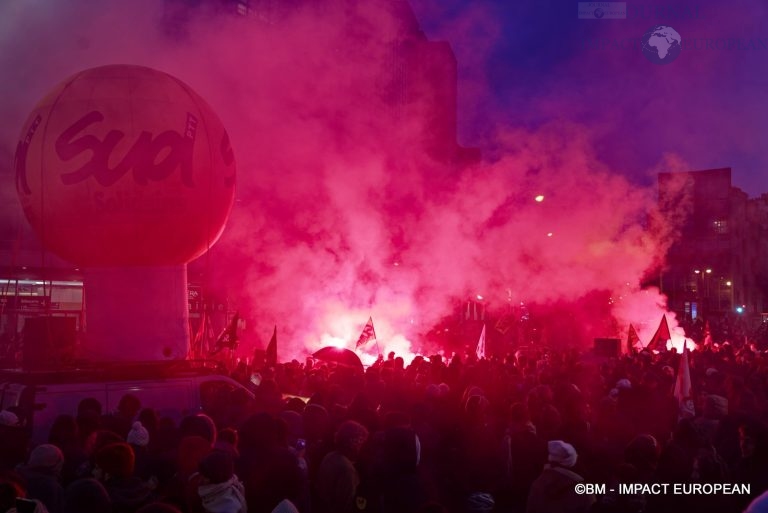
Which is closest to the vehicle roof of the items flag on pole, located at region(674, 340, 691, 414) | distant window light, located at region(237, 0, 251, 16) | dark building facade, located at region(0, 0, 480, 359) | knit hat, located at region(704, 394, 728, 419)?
dark building facade, located at region(0, 0, 480, 359)

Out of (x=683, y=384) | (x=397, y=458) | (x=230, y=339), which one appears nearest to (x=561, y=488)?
(x=397, y=458)

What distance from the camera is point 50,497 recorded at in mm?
4832

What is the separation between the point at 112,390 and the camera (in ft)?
26.2

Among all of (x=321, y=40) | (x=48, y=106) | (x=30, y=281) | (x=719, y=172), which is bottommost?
(x=30, y=281)

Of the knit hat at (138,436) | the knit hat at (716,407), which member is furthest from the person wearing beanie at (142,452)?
the knit hat at (716,407)

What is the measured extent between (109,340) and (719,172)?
48.0 meters

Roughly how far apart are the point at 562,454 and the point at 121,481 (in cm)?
302

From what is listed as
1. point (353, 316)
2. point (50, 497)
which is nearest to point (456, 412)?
point (50, 497)

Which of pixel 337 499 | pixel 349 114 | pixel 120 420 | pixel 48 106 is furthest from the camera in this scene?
pixel 349 114

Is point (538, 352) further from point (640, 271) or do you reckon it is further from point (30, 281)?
point (30, 281)

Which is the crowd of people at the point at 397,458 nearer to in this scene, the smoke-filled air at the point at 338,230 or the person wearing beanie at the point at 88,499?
the person wearing beanie at the point at 88,499

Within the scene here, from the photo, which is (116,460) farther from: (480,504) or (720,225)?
(720,225)

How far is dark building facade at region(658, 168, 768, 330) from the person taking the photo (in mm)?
49844

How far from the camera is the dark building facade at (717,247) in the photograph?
49.8 meters
